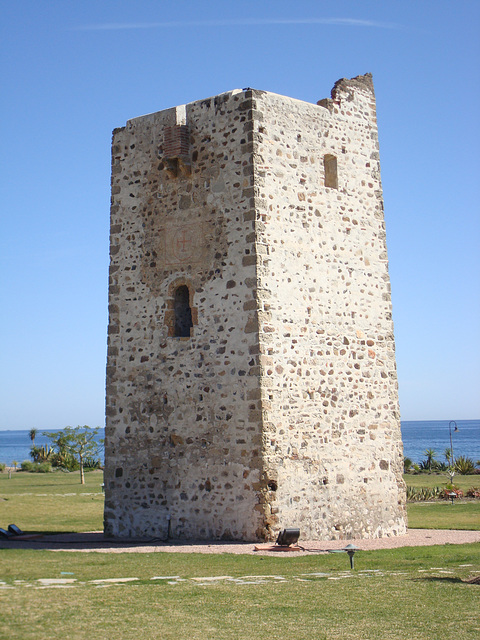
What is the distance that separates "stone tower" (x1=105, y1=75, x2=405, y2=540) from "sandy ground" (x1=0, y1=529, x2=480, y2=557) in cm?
37

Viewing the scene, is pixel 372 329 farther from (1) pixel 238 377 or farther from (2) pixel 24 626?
(2) pixel 24 626

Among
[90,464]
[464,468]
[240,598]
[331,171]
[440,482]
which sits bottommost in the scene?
[240,598]

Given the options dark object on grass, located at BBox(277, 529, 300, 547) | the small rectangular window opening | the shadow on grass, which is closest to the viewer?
the shadow on grass

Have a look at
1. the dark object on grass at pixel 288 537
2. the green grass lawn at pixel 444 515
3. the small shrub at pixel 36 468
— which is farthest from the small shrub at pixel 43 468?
the dark object on grass at pixel 288 537

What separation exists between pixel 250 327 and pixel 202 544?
343 centimetres

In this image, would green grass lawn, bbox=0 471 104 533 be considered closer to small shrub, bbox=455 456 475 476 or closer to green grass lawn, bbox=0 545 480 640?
green grass lawn, bbox=0 545 480 640

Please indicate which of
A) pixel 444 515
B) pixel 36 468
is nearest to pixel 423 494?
pixel 444 515

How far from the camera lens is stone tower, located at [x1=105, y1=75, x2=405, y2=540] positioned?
1223cm

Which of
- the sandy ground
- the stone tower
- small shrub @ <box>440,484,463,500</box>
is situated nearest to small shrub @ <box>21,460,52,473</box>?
small shrub @ <box>440,484,463,500</box>

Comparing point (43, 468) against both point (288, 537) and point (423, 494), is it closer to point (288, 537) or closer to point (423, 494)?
point (423, 494)

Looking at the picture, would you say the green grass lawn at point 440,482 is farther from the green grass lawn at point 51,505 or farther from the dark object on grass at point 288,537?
the dark object on grass at point 288,537

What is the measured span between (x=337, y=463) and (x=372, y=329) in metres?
2.60

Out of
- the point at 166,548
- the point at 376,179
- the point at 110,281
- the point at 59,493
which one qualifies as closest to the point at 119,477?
the point at 166,548

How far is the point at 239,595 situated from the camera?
287 inches
